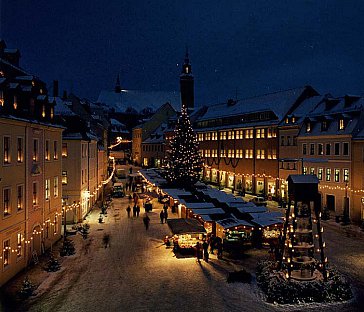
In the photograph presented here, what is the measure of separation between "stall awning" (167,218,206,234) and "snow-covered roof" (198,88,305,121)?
29.6 meters

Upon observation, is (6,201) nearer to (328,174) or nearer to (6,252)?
(6,252)

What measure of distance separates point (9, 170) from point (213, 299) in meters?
12.4

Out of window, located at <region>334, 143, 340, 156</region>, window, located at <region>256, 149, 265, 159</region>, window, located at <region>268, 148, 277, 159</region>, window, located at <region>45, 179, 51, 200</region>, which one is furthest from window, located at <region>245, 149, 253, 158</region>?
window, located at <region>45, 179, 51, 200</region>

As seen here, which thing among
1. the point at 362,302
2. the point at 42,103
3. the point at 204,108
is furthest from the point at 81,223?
the point at 204,108

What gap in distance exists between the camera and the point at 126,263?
78.6 feet

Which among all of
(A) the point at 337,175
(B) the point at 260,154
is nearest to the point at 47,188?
(A) the point at 337,175

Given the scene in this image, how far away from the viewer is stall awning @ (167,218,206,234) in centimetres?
2605

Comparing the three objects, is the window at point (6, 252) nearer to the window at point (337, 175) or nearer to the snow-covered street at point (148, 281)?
the snow-covered street at point (148, 281)

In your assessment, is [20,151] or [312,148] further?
[312,148]

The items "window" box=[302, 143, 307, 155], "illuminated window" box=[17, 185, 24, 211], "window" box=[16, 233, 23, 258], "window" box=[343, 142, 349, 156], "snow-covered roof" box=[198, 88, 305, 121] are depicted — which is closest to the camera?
"window" box=[16, 233, 23, 258]

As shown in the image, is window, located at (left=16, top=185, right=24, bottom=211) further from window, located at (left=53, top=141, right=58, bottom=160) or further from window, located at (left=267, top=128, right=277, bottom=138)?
window, located at (left=267, top=128, right=277, bottom=138)

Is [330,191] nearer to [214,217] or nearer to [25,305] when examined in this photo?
[214,217]

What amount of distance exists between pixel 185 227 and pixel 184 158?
66.9ft

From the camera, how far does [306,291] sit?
60.2 feet
